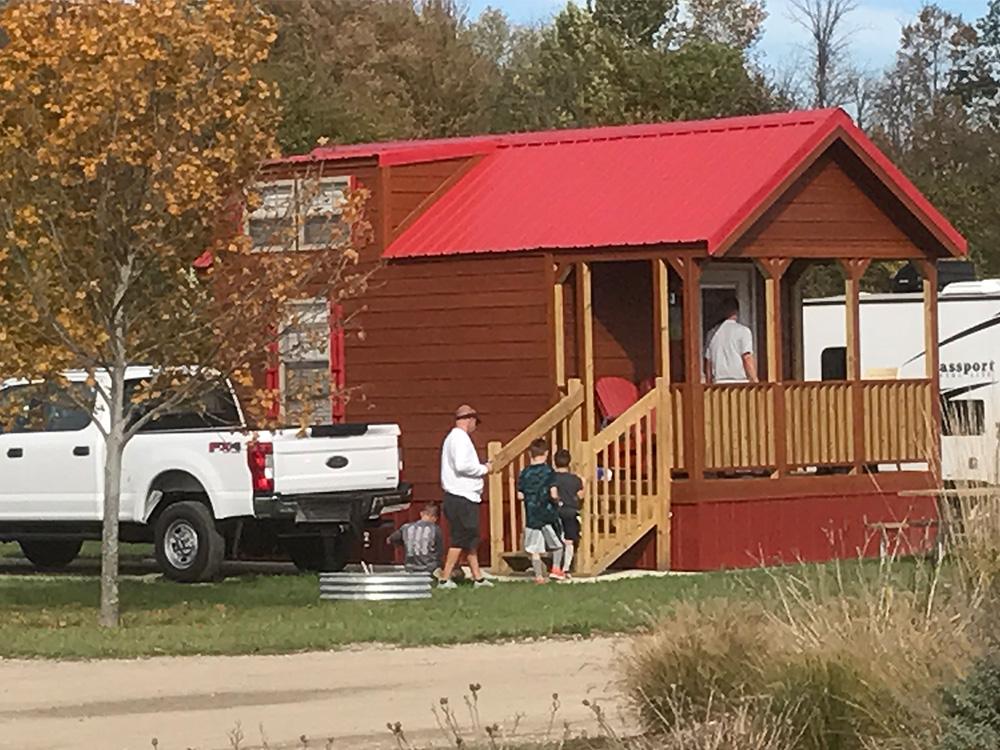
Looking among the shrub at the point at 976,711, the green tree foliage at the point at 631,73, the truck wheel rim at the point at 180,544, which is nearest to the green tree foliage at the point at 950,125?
the green tree foliage at the point at 631,73

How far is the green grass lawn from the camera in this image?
16.3m

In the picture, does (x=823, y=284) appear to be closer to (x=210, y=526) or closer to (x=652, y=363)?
(x=652, y=363)

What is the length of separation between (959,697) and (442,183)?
16.1 m

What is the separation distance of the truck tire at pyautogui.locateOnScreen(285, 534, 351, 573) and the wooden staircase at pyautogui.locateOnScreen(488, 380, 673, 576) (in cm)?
181

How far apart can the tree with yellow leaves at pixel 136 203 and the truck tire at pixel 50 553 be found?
292 inches

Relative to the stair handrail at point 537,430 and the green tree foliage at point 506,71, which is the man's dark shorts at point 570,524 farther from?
the green tree foliage at point 506,71

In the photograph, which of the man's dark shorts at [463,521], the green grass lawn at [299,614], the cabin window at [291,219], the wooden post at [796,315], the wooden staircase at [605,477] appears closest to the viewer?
the green grass lawn at [299,614]

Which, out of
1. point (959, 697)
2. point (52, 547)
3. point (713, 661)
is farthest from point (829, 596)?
point (52, 547)

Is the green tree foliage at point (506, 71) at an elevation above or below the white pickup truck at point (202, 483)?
Answer: above

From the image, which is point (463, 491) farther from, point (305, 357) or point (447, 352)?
point (305, 357)

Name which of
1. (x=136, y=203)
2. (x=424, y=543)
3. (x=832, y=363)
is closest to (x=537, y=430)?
(x=424, y=543)

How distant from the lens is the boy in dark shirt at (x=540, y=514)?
837 inches

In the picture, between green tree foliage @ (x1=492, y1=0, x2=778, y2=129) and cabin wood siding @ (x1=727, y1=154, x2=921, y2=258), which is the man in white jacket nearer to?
cabin wood siding @ (x1=727, y1=154, x2=921, y2=258)

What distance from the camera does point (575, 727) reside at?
11953mm
